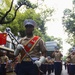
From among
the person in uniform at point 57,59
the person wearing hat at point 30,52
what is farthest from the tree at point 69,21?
the person wearing hat at point 30,52

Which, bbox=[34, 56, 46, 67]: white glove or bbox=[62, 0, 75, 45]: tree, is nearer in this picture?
bbox=[34, 56, 46, 67]: white glove

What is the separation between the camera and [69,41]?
57625 mm

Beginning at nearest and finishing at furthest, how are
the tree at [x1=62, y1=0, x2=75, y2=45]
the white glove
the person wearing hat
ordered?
the white glove < the person wearing hat < the tree at [x1=62, y1=0, x2=75, y2=45]

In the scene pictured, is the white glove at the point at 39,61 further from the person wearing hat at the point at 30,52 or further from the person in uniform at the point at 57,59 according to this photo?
the person in uniform at the point at 57,59

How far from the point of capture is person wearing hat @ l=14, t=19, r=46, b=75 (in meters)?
5.31

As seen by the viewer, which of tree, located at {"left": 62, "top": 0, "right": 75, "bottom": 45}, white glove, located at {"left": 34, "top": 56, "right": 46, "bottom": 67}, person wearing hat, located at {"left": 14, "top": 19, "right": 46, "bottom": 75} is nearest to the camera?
white glove, located at {"left": 34, "top": 56, "right": 46, "bottom": 67}

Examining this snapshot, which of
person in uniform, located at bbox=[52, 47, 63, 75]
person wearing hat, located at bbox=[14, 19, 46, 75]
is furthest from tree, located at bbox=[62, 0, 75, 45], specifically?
person wearing hat, located at bbox=[14, 19, 46, 75]

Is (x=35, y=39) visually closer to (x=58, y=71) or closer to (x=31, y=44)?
(x=31, y=44)

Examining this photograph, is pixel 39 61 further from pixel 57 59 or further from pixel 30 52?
pixel 57 59

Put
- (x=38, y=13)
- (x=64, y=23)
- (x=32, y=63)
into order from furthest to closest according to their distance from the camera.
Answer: (x=64, y=23) < (x=38, y=13) < (x=32, y=63)

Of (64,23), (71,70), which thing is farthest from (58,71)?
(64,23)

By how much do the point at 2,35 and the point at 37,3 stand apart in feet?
51.8

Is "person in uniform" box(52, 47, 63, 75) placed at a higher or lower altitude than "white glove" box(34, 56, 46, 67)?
lower

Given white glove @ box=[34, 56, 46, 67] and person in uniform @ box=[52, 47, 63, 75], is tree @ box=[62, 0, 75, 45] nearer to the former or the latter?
person in uniform @ box=[52, 47, 63, 75]
